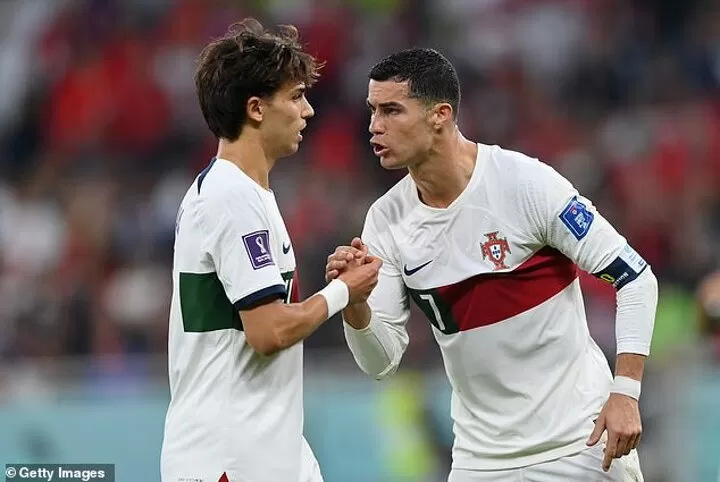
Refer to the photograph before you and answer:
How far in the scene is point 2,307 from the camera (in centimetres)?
1119

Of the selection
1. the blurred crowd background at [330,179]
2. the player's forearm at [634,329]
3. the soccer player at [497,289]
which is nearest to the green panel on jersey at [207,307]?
the soccer player at [497,289]

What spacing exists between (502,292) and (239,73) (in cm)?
143

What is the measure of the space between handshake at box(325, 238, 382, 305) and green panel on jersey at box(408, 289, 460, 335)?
2.01 feet

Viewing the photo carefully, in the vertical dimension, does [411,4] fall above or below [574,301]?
above

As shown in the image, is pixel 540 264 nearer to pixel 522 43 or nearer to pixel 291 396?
pixel 291 396

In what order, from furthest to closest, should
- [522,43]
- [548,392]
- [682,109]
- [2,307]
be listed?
[522,43]
[682,109]
[2,307]
[548,392]

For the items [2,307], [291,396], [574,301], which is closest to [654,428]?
[574,301]

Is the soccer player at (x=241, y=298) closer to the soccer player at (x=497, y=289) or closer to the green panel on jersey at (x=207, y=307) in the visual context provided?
the green panel on jersey at (x=207, y=307)

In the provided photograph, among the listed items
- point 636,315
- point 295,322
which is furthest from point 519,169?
point 295,322

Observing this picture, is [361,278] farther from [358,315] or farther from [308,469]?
[308,469]

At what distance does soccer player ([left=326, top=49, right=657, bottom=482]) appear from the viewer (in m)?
5.48

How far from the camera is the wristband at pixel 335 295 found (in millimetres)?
4871

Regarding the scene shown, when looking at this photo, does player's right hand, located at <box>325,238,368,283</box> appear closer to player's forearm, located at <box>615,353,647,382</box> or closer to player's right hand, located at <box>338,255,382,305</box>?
player's right hand, located at <box>338,255,382,305</box>

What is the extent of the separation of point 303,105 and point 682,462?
4.38 meters
